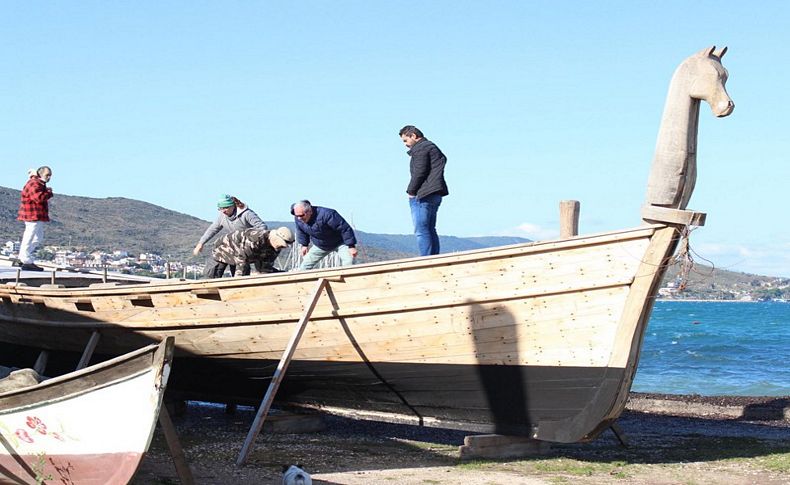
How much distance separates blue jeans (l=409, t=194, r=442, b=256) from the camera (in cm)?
1166

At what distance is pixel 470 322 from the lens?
33.8 ft

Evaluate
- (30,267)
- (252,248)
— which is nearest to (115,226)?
(30,267)

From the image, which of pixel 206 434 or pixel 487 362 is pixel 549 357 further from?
pixel 206 434

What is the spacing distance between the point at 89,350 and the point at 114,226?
81764 millimetres

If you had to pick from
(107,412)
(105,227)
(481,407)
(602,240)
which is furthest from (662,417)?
(105,227)

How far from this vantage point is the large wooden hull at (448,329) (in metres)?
9.75

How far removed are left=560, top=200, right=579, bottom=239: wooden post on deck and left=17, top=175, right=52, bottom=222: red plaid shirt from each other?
332 inches

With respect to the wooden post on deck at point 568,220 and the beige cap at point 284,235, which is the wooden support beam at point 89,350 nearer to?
the beige cap at point 284,235

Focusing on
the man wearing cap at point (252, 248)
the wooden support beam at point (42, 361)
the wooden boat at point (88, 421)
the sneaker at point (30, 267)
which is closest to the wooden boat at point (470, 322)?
the man wearing cap at point (252, 248)

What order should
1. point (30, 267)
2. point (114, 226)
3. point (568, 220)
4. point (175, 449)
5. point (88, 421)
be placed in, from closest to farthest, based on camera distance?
point (88, 421)
point (175, 449)
point (568, 220)
point (30, 267)
point (114, 226)

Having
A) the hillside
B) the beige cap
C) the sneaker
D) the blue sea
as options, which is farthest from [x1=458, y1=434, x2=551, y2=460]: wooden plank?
the hillside

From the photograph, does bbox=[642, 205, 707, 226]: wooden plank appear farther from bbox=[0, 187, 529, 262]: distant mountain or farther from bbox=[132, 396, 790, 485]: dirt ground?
bbox=[0, 187, 529, 262]: distant mountain

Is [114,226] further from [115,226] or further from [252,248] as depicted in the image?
[252,248]

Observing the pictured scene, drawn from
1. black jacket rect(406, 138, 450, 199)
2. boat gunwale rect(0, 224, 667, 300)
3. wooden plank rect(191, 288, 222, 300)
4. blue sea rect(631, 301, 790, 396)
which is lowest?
blue sea rect(631, 301, 790, 396)
